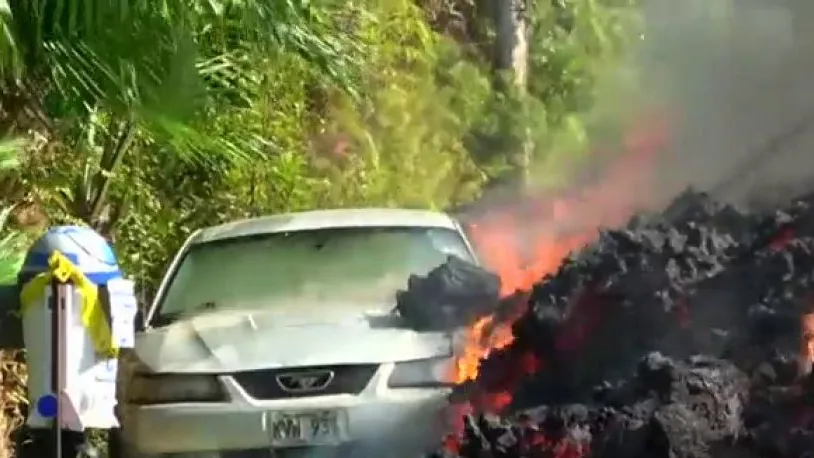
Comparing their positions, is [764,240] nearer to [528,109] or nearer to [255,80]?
[255,80]

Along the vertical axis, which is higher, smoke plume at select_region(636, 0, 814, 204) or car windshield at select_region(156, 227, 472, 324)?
smoke plume at select_region(636, 0, 814, 204)

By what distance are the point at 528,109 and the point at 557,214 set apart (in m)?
3.22

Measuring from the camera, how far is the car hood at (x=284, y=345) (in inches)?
203

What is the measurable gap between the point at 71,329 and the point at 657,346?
2173 mm

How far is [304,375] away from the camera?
515 centimetres

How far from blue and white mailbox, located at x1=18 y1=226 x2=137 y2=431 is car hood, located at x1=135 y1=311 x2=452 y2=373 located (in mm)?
357

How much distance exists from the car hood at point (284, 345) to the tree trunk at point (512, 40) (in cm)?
526

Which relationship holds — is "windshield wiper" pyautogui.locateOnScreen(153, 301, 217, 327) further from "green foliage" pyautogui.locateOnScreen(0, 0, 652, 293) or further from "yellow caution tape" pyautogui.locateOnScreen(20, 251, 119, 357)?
"green foliage" pyautogui.locateOnScreen(0, 0, 652, 293)

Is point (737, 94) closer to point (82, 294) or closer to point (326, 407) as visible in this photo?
point (326, 407)

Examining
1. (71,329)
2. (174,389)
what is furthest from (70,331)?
(174,389)

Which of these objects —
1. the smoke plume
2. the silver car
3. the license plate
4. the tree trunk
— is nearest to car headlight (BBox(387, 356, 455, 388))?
the silver car

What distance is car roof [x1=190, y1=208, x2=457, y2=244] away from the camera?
6.26 m

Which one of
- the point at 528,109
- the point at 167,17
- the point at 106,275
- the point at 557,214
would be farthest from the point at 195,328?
the point at 528,109

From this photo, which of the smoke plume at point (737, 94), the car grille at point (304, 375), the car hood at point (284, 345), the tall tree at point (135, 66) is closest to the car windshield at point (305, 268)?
the car hood at point (284, 345)
